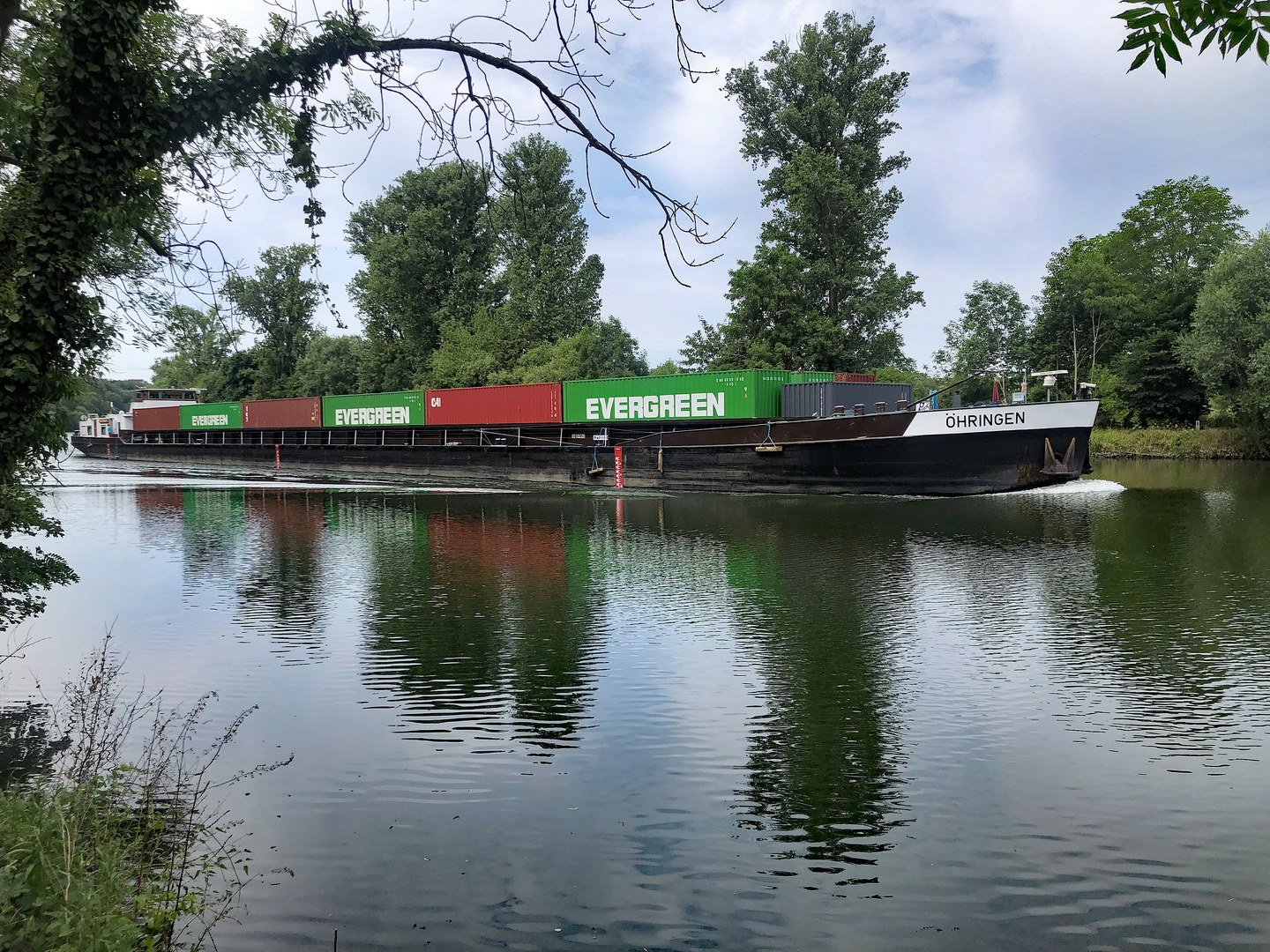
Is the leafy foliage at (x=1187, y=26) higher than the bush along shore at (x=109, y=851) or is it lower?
higher

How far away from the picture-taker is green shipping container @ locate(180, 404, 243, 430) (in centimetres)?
5497

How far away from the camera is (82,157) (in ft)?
15.7

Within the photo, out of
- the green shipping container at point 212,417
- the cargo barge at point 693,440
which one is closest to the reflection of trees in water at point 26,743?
the cargo barge at point 693,440

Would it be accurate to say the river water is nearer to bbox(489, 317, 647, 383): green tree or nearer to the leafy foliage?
the leafy foliage

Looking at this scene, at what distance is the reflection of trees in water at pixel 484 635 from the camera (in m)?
7.92

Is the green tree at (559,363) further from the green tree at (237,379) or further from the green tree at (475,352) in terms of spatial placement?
the green tree at (237,379)

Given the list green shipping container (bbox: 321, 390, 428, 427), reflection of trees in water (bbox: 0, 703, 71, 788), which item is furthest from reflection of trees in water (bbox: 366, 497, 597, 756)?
green shipping container (bbox: 321, 390, 428, 427)

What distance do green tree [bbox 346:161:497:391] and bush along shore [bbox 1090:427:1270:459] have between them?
126ft

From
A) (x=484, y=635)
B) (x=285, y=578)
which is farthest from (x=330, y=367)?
(x=484, y=635)

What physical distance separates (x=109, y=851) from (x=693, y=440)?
2760 cm

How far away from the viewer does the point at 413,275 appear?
55.6 metres

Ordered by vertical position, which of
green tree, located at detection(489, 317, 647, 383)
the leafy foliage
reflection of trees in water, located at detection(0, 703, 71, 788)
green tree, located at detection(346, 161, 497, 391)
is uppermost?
green tree, located at detection(346, 161, 497, 391)

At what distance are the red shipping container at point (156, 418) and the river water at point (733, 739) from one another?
49.0 meters

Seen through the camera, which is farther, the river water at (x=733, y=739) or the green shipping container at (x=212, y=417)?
the green shipping container at (x=212, y=417)
